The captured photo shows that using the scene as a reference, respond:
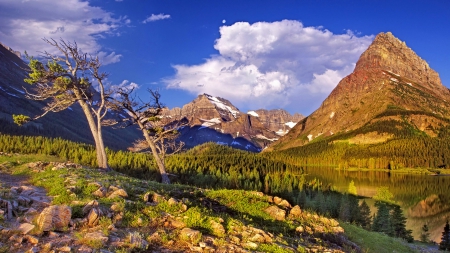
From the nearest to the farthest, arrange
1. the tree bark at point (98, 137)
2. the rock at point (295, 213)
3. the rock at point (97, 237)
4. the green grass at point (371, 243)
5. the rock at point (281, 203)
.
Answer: the rock at point (97, 237), the rock at point (295, 213), the green grass at point (371, 243), the rock at point (281, 203), the tree bark at point (98, 137)

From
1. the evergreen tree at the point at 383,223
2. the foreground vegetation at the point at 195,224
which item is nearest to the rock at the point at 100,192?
the foreground vegetation at the point at 195,224

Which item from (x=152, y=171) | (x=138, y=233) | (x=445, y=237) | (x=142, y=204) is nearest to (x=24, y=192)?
(x=142, y=204)

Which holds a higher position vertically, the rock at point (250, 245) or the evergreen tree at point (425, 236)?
the rock at point (250, 245)

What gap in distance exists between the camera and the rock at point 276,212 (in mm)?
17922

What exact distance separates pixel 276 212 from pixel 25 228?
12.6 meters

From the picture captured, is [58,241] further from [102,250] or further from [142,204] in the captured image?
[142,204]

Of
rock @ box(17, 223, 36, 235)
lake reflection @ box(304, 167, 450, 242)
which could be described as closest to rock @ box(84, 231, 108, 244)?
rock @ box(17, 223, 36, 235)

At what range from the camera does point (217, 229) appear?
13.3 m

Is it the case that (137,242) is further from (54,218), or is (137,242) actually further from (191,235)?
(54,218)

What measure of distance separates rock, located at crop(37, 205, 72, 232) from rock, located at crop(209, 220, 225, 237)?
19.1 feet

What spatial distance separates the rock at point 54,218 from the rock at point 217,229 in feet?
19.1

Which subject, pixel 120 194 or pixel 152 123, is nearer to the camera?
pixel 120 194

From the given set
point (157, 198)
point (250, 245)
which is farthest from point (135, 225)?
point (250, 245)

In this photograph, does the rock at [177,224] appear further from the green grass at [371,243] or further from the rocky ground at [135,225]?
the green grass at [371,243]
